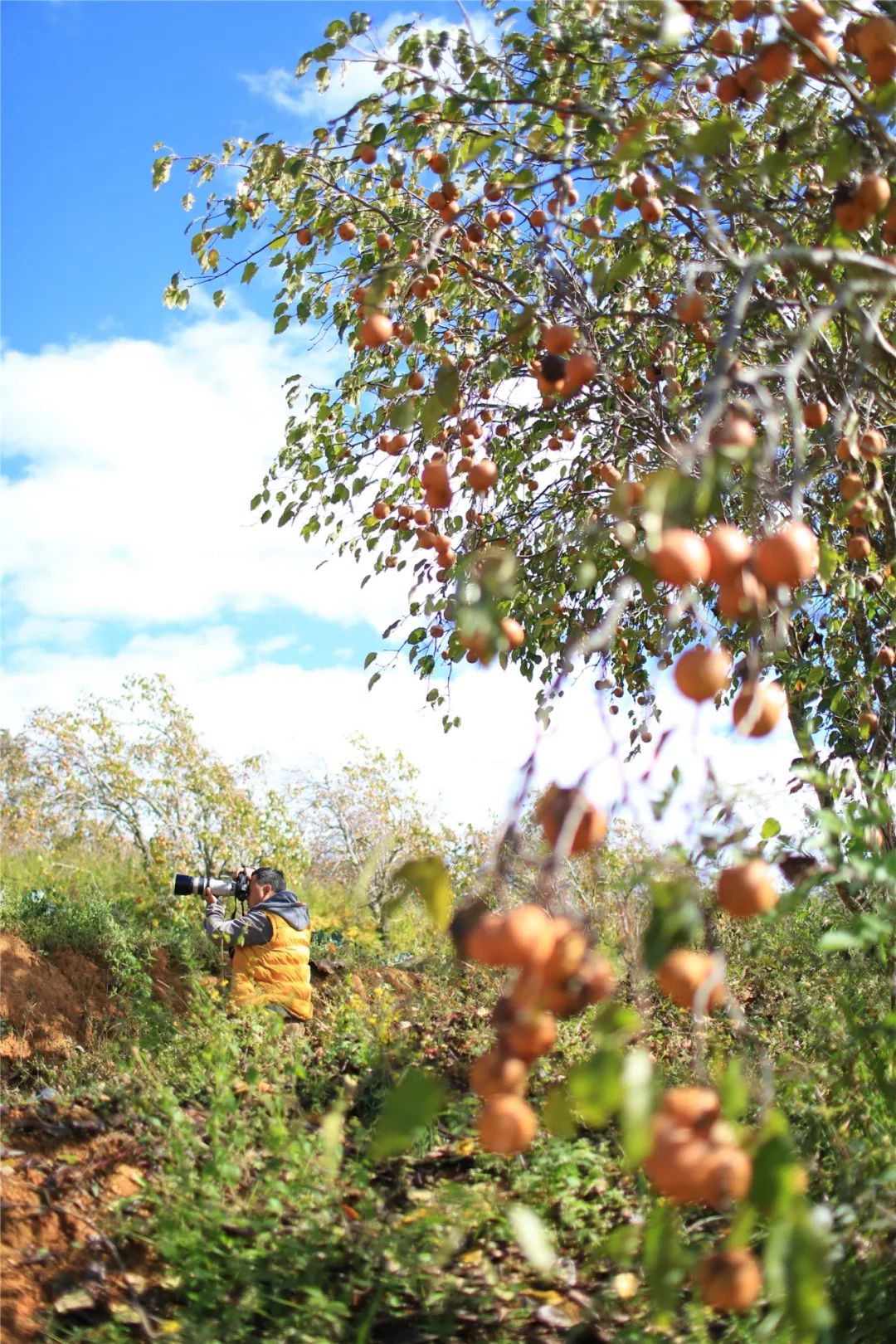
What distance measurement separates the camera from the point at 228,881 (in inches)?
235

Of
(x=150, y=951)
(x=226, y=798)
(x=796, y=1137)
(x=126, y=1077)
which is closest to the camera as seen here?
(x=796, y=1137)

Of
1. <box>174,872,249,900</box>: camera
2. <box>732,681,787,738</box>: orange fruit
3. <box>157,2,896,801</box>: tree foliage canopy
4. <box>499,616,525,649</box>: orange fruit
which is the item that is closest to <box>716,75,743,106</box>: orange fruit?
<box>157,2,896,801</box>: tree foliage canopy

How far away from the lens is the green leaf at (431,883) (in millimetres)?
1329

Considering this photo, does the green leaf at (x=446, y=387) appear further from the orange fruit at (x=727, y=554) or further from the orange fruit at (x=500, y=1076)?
the orange fruit at (x=500, y=1076)

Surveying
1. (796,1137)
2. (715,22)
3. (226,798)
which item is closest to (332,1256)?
(796,1137)

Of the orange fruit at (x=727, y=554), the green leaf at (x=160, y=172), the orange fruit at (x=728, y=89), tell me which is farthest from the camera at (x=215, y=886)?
the orange fruit at (x=727, y=554)

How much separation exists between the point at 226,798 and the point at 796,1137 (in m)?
6.13

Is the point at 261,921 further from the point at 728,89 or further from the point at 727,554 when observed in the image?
the point at 727,554

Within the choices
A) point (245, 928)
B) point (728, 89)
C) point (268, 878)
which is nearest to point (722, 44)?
point (728, 89)

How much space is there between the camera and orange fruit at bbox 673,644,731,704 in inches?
51.3

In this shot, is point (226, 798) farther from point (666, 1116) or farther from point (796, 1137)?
point (666, 1116)

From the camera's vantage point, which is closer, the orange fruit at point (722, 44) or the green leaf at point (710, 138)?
the green leaf at point (710, 138)

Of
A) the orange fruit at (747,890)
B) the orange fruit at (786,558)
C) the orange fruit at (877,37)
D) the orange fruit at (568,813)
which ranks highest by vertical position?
the orange fruit at (877,37)

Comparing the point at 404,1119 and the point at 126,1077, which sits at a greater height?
the point at 126,1077
